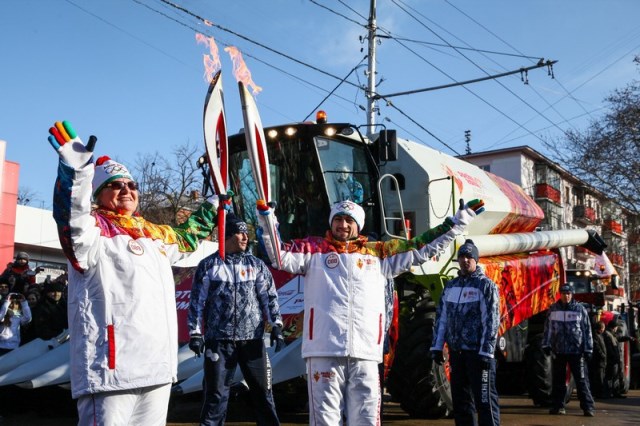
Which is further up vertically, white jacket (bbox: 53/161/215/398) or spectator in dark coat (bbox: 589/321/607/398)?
white jacket (bbox: 53/161/215/398)

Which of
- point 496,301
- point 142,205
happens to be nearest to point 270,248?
point 496,301

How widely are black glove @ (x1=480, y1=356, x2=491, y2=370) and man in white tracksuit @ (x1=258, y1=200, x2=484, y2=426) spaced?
1.56 m

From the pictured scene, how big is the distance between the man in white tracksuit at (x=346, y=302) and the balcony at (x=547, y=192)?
43.1 metres

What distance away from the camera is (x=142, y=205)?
31.9m

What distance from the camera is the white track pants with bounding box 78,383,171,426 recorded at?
132 inches

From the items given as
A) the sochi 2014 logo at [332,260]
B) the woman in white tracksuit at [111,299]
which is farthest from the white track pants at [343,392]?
the woman in white tracksuit at [111,299]

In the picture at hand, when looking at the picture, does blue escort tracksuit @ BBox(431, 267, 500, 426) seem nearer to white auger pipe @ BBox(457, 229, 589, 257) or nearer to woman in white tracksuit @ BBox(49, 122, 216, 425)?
white auger pipe @ BBox(457, 229, 589, 257)

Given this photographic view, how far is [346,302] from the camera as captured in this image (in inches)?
202

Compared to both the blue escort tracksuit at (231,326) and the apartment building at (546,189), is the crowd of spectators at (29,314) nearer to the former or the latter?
the blue escort tracksuit at (231,326)

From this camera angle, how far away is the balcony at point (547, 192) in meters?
47.5

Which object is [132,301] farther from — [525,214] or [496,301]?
[525,214]

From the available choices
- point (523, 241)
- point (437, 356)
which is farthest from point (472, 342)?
point (523, 241)

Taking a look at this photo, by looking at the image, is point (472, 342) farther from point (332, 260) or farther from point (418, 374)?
point (332, 260)

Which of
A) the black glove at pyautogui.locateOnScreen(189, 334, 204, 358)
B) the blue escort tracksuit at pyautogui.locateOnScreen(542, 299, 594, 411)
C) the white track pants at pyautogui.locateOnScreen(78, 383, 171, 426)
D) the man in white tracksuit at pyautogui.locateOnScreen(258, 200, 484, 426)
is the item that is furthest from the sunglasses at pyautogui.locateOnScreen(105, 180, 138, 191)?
the blue escort tracksuit at pyautogui.locateOnScreen(542, 299, 594, 411)
